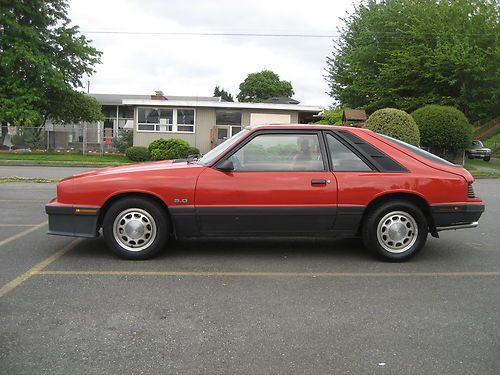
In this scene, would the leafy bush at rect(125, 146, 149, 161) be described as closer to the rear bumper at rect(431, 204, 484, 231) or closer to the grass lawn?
the grass lawn

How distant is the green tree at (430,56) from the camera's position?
27.3m

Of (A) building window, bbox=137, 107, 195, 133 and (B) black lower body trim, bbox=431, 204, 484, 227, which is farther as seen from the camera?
(A) building window, bbox=137, 107, 195, 133

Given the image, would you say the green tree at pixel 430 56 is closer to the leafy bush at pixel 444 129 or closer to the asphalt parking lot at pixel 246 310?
the leafy bush at pixel 444 129

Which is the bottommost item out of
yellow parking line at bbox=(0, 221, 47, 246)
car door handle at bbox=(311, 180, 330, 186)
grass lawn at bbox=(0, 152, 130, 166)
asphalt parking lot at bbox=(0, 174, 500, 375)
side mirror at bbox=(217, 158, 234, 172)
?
asphalt parking lot at bbox=(0, 174, 500, 375)

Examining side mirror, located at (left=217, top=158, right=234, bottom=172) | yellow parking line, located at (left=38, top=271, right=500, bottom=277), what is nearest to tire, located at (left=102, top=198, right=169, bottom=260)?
yellow parking line, located at (left=38, top=271, right=500, bottom=277)

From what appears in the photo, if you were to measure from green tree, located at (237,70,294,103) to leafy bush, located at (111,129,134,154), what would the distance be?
5335cm

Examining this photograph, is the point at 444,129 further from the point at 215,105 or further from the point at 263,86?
the point at 263,86

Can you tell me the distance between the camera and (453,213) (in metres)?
5.42

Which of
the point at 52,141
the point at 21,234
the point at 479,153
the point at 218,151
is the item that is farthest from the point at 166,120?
the point at 218,151

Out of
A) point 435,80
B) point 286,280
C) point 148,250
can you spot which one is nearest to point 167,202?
point 148,250

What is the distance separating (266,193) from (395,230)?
4.91 feet

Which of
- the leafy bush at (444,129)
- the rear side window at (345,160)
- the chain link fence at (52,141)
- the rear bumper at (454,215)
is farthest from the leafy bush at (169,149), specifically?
the rear bumper at (454,215)

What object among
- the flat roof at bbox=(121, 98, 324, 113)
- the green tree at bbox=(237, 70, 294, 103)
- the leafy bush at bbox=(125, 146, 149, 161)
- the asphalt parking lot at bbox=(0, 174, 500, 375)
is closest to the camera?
the asphalt parking lot at bbox=(0, 174, 500, 375)

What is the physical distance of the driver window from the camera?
535 centimetres
